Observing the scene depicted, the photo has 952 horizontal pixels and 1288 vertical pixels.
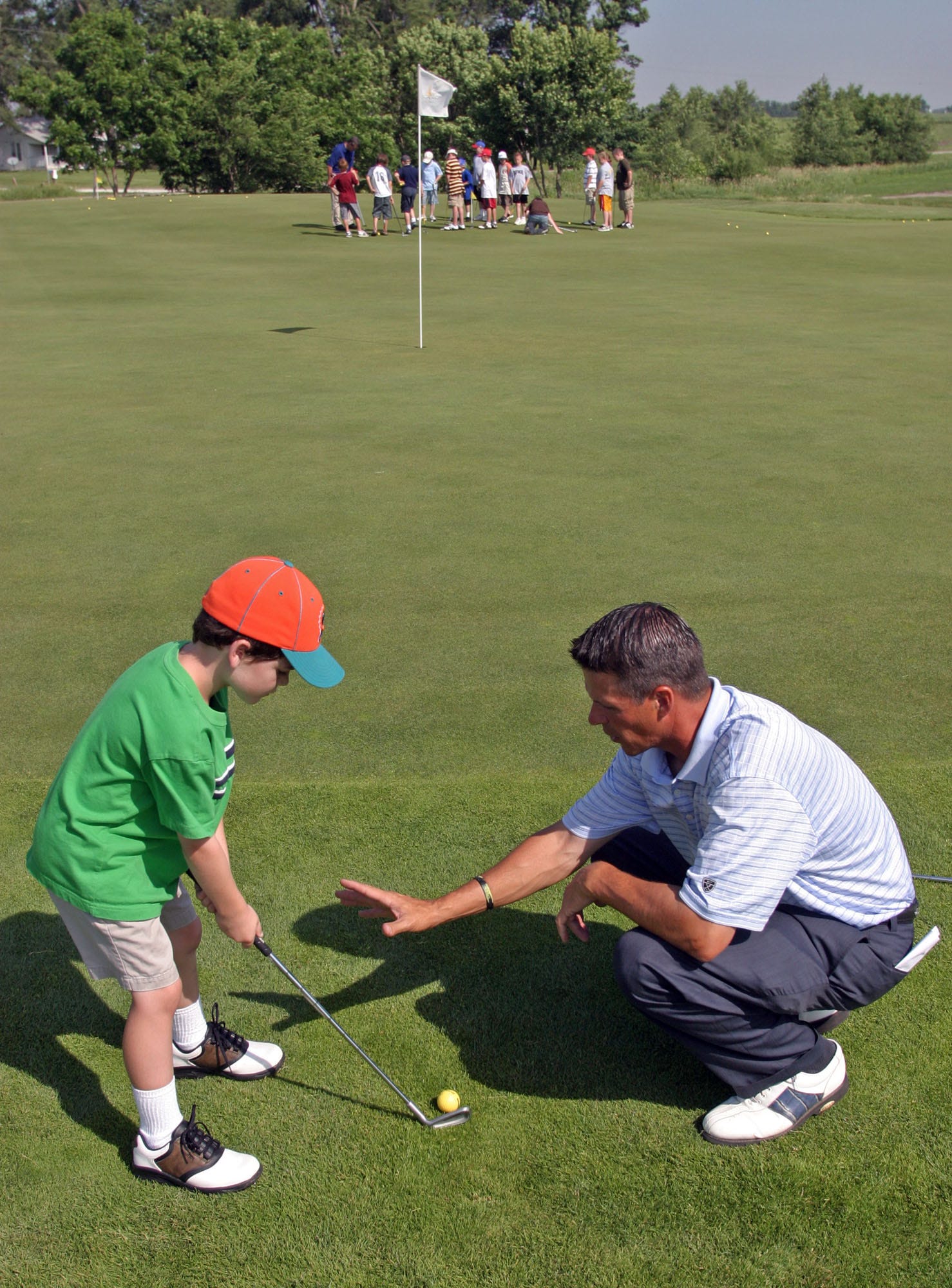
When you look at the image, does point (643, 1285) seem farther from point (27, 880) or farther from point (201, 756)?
point (27, 880)

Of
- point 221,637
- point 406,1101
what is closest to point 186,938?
point 406,1101

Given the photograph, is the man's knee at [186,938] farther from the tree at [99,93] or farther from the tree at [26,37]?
the tree at [26,37]

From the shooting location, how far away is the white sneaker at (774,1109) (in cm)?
303

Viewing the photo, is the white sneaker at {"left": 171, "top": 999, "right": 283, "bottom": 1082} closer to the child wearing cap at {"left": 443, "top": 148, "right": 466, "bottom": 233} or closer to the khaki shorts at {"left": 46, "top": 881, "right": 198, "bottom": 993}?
the khaki shorts at {"left": 46, "top": 881, "right": 198, "bottom": 993}

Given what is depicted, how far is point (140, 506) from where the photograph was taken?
843 centimetres

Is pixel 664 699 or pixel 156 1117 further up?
pixel 664 699

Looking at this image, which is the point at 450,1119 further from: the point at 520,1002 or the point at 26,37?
the point at 26,37

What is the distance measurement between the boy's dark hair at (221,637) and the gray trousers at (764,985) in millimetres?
1257

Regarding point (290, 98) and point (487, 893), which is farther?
point (290, 98)

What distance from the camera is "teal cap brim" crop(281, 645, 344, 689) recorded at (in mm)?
2857

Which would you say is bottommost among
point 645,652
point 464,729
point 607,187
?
point 464,729

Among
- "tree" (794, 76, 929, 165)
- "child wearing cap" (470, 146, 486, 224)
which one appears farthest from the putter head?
"tree" (794, 76, 929, 165)

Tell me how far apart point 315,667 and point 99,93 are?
47417mm

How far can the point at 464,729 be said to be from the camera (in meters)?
5.18
